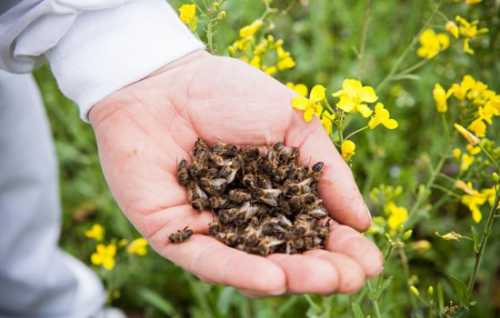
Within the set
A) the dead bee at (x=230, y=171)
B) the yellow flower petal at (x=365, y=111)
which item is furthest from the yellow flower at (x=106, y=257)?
the yellow flower petal at (x=365, y=111)

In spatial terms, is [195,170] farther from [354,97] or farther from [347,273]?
[347,273]

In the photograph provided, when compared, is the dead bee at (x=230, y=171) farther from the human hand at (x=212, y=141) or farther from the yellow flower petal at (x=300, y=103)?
the yellow flower petal at (x=300, y=103)

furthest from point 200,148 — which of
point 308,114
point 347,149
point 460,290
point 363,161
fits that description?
point 363,161

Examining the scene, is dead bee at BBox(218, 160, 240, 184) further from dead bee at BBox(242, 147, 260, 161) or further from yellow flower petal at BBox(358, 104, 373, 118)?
yellow flower petal at BBox(358, 104, 373, 118)

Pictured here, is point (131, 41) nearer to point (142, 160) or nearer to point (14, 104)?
point (142, 160)

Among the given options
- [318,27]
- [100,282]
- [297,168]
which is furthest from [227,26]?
[297,168]

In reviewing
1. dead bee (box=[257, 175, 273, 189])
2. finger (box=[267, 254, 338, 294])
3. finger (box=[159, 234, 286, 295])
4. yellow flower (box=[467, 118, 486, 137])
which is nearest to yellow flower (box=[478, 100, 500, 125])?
yellow flower (box=[467, 118, 486, 137])

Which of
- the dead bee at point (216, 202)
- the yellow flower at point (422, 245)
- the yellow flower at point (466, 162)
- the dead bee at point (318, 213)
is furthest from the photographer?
the yellow flower at point (422, 245)
